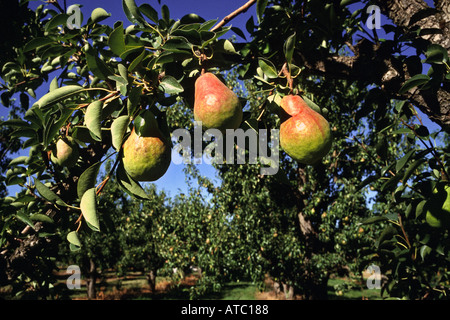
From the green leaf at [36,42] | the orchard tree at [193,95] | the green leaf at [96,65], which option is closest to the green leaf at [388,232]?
the orchard tree at [193,95]

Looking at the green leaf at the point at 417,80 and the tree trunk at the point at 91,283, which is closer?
the green leaf at the point at 417,80

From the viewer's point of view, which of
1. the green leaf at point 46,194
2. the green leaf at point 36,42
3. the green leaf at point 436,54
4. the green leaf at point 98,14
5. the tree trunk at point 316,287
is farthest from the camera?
the tree trunk at point 316,287

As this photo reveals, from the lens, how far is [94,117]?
94 centimetres

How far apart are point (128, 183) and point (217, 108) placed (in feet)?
1.39

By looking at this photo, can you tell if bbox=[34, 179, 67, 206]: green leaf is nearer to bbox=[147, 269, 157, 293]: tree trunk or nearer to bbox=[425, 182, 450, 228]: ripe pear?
bbox=[425, 182, 450, 228]: ripe pear

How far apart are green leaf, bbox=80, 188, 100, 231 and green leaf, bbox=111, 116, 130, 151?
0.64 feet

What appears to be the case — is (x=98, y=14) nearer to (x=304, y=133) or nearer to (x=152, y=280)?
(x=304, y=133)

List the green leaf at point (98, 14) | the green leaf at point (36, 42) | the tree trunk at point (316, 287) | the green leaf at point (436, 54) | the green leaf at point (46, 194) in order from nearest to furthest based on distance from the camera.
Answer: the green leaf at point (46, 194) < the green leaf at point (436, 54) < the green leaf at point (36, 42) < the green leaf at point (98, 14) < the tree trunk at point (316, 287)

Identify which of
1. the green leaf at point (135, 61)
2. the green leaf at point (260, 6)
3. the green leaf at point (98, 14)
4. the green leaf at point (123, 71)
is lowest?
the green leaf at point (123, 71)

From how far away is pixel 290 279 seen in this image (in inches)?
282

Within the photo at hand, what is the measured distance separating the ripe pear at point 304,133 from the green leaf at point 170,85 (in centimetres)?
40

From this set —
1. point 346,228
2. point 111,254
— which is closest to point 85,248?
point 111,254

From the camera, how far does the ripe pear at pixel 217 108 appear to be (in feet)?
3.01

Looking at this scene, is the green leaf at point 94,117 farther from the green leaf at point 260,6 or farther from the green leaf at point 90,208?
the green leaf at point 260,6
